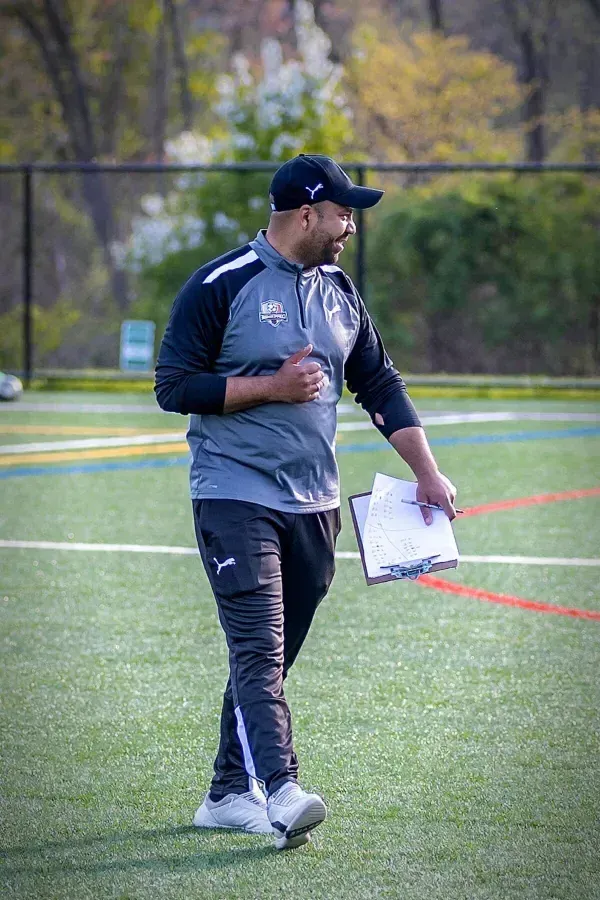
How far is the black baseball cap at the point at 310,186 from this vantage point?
147 inches

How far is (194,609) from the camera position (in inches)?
255

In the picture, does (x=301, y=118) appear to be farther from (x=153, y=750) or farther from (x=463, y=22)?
(x=153, y=750)

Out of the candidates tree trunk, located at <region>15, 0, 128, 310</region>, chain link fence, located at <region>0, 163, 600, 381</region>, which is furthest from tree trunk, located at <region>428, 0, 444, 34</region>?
tree trunk, located at <region>15, 0, 128, 310</region>

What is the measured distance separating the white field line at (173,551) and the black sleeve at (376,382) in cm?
361

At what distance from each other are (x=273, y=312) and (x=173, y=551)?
4289 mm

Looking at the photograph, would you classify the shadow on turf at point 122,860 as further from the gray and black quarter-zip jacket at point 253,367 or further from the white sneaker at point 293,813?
the gray and black quarter-zip jacket at point 253,367

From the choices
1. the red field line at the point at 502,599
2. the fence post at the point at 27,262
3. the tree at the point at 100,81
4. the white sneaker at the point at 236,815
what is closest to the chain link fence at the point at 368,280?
the fence post at the point at 27,262

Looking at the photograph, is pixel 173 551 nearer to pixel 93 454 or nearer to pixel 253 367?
pixel 253 367

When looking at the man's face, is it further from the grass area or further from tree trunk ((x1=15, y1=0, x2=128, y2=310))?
tree trunk ((x1=15, y1=0, x2=128, y2=310))

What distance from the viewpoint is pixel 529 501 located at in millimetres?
9695

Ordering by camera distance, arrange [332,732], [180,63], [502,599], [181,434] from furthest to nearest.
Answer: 1. [180,63]
2. [181,434]
3. [502,599]
4. [332,732]

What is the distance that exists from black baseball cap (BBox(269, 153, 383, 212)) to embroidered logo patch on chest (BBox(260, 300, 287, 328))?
0.87ft

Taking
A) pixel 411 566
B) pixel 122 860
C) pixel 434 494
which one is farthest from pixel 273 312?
pixel 122 860

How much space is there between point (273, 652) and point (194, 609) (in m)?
2.82
